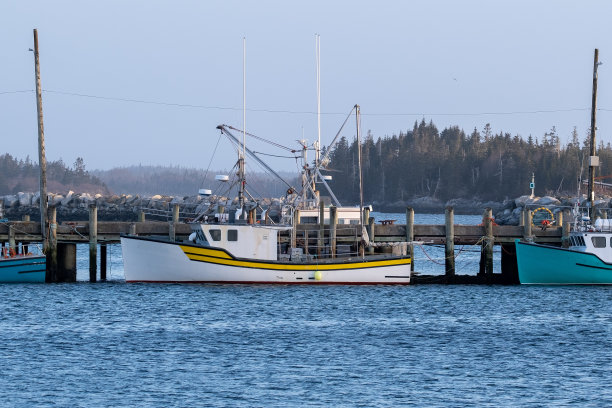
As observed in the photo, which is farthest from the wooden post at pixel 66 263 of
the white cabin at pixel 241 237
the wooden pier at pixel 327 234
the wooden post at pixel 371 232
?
the wooden post at pixel 371 232

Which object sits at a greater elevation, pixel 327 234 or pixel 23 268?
pixel 327 234

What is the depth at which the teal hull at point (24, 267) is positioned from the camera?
43.7m

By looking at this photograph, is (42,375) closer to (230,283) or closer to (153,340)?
(153,340)

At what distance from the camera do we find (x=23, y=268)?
43750mm

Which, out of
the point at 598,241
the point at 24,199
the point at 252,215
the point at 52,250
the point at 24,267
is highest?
the point at 24,199

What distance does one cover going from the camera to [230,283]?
42844 mm

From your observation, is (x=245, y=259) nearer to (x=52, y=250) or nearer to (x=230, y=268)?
(x=230, y=268)

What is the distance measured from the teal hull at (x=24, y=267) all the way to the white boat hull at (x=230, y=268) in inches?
146

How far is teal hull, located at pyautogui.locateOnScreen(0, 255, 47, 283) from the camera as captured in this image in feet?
143

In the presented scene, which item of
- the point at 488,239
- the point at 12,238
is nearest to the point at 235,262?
the point at 12,238

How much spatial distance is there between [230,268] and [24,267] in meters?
9.02

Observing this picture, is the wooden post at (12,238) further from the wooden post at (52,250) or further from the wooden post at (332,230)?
the wooden post at (332,230)

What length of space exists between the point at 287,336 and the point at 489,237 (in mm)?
14604

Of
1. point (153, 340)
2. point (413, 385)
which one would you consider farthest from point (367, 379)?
point (153, 340)
